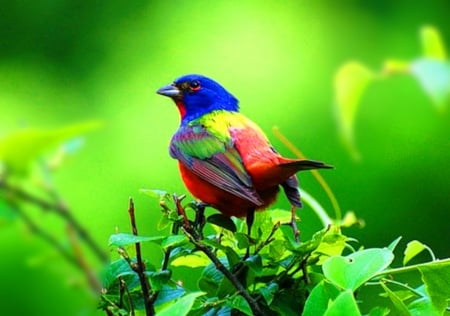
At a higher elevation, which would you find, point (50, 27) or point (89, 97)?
point (50, 27)

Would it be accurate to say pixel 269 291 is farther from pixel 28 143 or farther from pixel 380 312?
pixel 28 143

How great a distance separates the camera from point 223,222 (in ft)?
2.72

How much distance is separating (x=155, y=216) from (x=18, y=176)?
1.23 meters

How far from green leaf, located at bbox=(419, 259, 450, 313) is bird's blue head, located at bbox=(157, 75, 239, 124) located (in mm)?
560

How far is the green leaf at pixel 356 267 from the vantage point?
646 mm

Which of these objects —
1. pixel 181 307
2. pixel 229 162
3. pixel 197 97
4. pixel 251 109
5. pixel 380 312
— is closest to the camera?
pixel 181 307

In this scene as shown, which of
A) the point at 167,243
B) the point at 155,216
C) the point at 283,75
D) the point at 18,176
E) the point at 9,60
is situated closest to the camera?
the point at 167,243

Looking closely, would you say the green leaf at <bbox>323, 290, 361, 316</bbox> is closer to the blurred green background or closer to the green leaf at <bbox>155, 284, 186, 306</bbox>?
the green leaf at <bbox>155, 284, 186, 306</bbox>

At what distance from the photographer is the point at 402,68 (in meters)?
0.96

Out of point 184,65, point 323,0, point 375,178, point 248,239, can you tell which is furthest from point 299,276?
point 323,0

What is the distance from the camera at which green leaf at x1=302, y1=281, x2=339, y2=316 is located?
26.2 inches

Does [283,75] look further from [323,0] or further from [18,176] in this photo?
[18,176]

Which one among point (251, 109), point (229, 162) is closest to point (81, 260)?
point (229, 162)

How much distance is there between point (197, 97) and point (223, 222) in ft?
1.53
